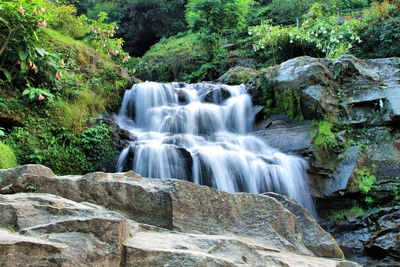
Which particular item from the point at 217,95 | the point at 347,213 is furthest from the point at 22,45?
the point at 347,213

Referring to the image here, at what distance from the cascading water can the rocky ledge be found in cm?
292

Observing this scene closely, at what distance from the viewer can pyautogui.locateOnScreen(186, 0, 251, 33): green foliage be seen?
54.3 feet

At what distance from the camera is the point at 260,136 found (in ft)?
27.9

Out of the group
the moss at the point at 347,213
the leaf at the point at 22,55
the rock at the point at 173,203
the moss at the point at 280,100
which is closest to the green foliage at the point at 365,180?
the moss at the point at 347,213

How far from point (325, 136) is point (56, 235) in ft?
23.0

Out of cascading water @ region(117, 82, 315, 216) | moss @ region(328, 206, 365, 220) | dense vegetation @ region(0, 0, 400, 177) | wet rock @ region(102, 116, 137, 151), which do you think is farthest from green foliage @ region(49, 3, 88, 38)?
moss @ region(328, 206, 365, 220)

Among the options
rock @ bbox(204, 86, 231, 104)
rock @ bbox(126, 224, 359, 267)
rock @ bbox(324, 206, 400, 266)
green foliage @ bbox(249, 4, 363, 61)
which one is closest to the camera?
rock @ bbox(126, 224, 359, 267)

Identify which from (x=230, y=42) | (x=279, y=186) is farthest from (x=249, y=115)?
(x=230, y=42)

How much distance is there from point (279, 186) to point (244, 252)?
179 inches

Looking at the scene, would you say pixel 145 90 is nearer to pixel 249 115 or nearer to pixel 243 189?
pixel 249 115

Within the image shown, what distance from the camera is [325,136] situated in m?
7.73

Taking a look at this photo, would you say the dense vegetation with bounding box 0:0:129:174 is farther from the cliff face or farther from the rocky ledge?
the cliff face

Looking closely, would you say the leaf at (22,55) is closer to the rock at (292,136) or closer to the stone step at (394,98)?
the rock at (292,136)

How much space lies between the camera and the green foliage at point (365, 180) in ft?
22.3
